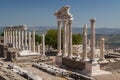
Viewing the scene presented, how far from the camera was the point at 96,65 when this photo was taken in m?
28.0

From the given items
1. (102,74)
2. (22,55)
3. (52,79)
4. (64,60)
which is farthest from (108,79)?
(22,55)

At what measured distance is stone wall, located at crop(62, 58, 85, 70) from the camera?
29.9 metres

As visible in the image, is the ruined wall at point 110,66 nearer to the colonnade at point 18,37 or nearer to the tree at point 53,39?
the colonnade at point 18,37

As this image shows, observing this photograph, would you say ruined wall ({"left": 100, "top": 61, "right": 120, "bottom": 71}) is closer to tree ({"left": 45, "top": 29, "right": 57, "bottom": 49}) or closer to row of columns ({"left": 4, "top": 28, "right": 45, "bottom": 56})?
row of columns ({"left": 4, "top": 28, "right": 45, "bottom": 56})

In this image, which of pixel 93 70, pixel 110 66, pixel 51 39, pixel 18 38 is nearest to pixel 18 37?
pixel 18 38

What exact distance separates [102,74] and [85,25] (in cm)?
600

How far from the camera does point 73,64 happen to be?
31984 millimetres

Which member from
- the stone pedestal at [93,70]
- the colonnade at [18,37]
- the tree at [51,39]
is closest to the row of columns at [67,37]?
the stone pedestal at [93,70]

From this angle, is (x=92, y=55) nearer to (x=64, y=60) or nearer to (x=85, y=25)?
(x=85, y=25)

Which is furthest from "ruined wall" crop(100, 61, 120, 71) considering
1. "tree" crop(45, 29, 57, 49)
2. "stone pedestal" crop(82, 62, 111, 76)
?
"tree" crop(45, 29, 57, 49)

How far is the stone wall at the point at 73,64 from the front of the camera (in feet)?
98.2

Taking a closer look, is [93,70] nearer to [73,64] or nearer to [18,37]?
[73,64]

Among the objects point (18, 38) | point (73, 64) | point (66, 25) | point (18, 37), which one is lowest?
point (73, 64)

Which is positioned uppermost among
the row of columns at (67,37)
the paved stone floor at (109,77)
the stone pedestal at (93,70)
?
the row of columns at (67,37)
